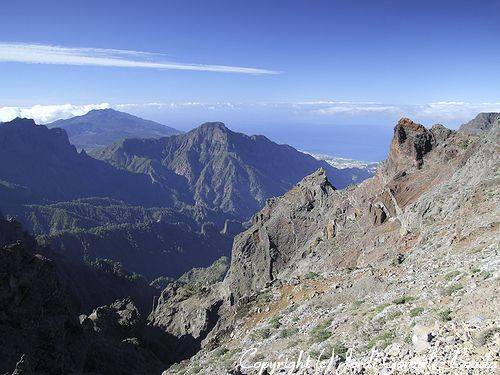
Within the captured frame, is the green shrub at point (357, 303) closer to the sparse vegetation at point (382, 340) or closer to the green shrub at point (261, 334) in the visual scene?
the green shrub at point (261, 334)

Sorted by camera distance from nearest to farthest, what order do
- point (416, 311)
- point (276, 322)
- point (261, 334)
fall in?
point (416, 311) < point (261, 334) < point (276, 322)

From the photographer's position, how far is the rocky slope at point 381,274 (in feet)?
60.4

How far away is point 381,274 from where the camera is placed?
32.4 m

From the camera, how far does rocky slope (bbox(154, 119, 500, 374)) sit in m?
18.4

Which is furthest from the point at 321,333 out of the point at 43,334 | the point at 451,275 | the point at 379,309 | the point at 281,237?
the point at 281,237

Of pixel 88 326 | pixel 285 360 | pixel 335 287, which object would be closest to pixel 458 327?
pixel 285 360

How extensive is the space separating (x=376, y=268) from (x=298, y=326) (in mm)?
9676

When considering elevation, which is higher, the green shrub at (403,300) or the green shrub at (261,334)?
the green shrub at (403,300)

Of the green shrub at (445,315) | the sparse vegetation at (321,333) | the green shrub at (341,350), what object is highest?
the green shrub at (445,315)

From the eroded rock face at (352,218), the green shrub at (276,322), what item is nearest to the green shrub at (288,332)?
the green shrub at (276,322)

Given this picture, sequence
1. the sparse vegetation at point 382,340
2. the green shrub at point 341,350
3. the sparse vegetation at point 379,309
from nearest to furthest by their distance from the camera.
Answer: the sparse vegetation at point 382,340 < the green shrub at point 341,350 < the sparse vegetation at point 379,309

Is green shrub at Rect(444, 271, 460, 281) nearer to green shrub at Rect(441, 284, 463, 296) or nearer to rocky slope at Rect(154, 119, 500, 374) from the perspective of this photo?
rocky slope at Rect(154, 119, 500, 374)

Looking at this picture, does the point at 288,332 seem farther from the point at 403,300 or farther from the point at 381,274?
the point at 381,274

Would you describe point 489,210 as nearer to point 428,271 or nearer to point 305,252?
point 428,271
